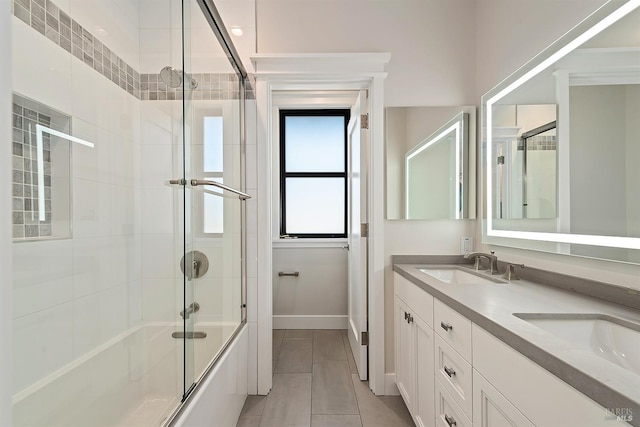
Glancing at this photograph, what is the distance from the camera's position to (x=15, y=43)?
0.96 meters

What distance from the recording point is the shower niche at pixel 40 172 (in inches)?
38.9

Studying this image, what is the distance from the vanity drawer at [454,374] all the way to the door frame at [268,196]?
2.53 ft

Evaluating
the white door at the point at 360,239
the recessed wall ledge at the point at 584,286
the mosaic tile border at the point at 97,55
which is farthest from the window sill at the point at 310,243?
the mosaic tile border at the point at 97,55

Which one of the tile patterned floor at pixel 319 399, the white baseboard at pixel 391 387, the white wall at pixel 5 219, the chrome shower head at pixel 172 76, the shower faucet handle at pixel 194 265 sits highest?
the chrome shower head at pixel 172 76

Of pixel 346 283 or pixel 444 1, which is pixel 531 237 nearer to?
pixel 444 1

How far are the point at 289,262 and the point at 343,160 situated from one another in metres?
1.26

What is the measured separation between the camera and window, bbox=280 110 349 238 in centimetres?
361

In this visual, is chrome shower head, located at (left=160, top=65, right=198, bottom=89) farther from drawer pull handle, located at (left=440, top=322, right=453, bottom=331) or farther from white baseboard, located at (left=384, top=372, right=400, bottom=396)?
white baseboard, located at (left=384, top=372, right=400, bottom=396)

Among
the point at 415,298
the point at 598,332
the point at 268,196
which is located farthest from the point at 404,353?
the point at 268,196

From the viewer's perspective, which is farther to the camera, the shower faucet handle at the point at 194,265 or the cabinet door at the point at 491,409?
the shower faucet handle at the point at 194,265

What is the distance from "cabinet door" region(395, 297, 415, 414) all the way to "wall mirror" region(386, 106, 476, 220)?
2.05 feet

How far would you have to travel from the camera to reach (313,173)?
3.61 metres

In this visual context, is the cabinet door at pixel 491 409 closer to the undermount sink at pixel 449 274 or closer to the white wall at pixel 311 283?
the undermount sink at pixel 449 274

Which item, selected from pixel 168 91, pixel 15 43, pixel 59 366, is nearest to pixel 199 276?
pixel 59 366
